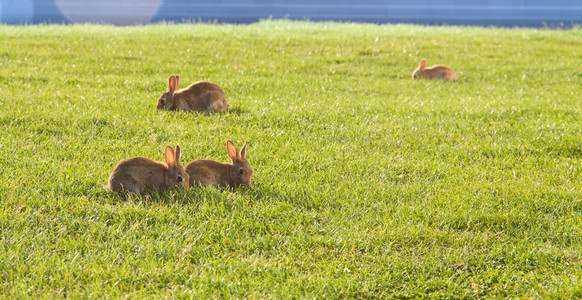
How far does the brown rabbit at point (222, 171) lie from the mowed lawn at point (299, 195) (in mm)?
132

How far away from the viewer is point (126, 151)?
6301 mm

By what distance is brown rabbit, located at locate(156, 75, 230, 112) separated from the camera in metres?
8.30

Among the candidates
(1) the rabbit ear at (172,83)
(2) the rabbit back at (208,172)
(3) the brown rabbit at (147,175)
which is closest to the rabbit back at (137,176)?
(3) the brown rabbit at (147,175)

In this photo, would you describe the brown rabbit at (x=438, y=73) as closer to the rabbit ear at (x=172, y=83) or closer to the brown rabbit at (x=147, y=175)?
the rabbit ear at (x=172, y=83)

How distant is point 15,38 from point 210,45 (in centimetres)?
541

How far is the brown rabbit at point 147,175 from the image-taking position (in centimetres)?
501

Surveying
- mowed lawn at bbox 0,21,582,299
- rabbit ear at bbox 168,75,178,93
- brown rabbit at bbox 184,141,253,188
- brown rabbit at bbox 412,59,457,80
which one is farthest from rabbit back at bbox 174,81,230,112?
brown rabbit at bbox 412,59,457,80

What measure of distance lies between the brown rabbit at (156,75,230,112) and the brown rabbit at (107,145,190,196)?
326cm

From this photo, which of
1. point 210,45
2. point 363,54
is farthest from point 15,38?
point 363,54

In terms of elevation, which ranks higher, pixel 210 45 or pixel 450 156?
pixel 210 45

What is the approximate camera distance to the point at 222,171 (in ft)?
17.9

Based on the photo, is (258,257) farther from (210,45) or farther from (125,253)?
(210,45)

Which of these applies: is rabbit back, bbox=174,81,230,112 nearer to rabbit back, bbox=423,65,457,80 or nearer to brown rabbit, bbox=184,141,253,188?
brown rabbit, bbox=184,141,253,188

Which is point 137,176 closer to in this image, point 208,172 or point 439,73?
point 208,172
